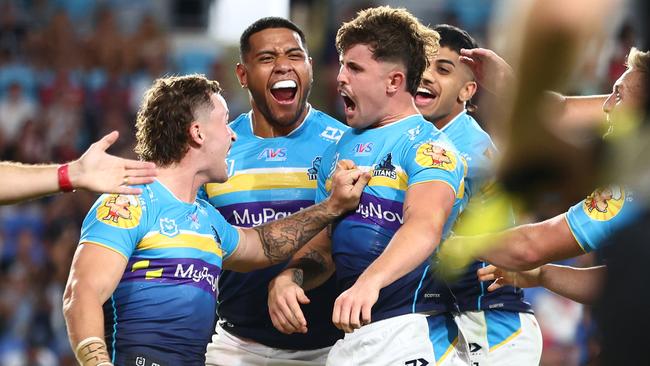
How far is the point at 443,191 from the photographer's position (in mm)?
4449

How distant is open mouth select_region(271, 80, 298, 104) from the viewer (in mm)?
5730

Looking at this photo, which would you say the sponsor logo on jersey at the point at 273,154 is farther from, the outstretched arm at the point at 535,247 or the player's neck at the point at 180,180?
the outstretched arm at the point at 535,247

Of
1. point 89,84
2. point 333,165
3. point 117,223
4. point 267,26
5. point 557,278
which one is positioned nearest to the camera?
point 117,223

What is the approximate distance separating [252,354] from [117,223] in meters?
1.44

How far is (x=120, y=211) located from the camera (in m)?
4.48

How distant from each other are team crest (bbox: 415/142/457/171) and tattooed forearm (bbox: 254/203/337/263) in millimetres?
624

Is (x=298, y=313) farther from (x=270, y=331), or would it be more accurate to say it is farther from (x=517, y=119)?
(x=517, y=119)

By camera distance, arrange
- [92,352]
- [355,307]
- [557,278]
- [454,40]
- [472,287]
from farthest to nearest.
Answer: [454,40]
[472,287]
[557,278]
[92,352]
[355,307]

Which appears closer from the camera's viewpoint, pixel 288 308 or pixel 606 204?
pixel 606 204

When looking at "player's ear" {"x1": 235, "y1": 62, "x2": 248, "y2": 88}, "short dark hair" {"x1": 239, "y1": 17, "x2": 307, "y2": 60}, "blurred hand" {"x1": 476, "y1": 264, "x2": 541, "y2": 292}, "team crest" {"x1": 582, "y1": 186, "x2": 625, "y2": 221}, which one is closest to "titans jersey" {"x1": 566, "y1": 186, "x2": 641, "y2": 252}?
"team crest" {"x1": 582, "y1": 186, "x2": 625, "y2": 221}

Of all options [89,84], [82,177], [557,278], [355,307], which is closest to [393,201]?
[355,307]

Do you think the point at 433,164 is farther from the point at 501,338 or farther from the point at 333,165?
the point at 501,338

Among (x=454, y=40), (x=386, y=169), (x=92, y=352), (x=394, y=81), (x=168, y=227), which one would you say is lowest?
(x=92, y=352)

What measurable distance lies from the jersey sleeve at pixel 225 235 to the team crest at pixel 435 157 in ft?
3.29
